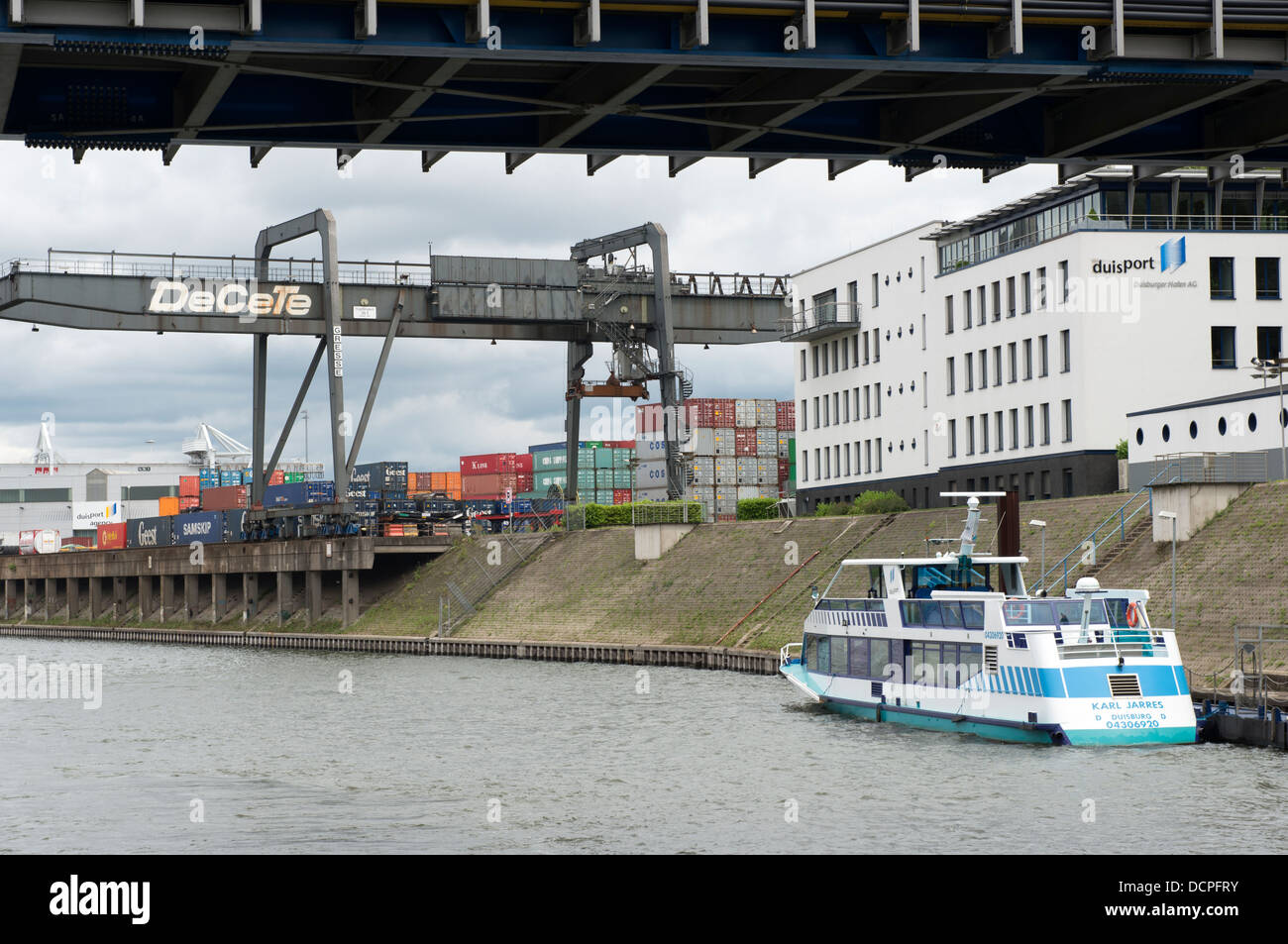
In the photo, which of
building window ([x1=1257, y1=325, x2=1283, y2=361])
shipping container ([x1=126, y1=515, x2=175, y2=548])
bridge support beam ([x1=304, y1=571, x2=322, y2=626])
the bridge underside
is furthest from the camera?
shipping container ([x1=126, y1=515, x2=175, y2=548])

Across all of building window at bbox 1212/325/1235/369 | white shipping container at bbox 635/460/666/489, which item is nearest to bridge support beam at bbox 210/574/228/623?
white shipping container at bbox 635/460/666/489

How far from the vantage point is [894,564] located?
133 feet

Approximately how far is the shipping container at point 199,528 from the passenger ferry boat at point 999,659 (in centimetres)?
6510

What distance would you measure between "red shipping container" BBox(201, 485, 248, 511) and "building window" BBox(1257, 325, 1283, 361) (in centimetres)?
7220

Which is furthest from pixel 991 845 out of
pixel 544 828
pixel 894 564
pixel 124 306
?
pixel 124 306

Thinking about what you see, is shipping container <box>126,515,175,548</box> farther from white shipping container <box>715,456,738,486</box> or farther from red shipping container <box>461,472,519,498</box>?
white shipping container <box>715,456,738,486</box>

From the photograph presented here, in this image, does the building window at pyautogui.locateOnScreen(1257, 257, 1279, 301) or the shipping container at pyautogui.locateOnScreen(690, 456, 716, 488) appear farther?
the shipping container at pyautogui.locateOnScreen(690, 456, 716, 488)

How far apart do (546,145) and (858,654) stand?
83.9 ft

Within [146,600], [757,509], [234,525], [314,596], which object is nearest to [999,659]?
[757,509]

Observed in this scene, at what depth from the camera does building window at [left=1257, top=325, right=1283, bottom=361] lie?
65750mm

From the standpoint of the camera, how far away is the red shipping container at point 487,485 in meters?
130

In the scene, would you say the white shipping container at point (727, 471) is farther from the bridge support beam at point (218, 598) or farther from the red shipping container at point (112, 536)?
the red shipping container at point (112, 536)

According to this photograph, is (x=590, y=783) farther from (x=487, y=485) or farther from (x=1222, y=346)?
(x=487, y=485)

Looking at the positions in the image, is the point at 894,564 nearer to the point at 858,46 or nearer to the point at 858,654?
the point at 858,654
